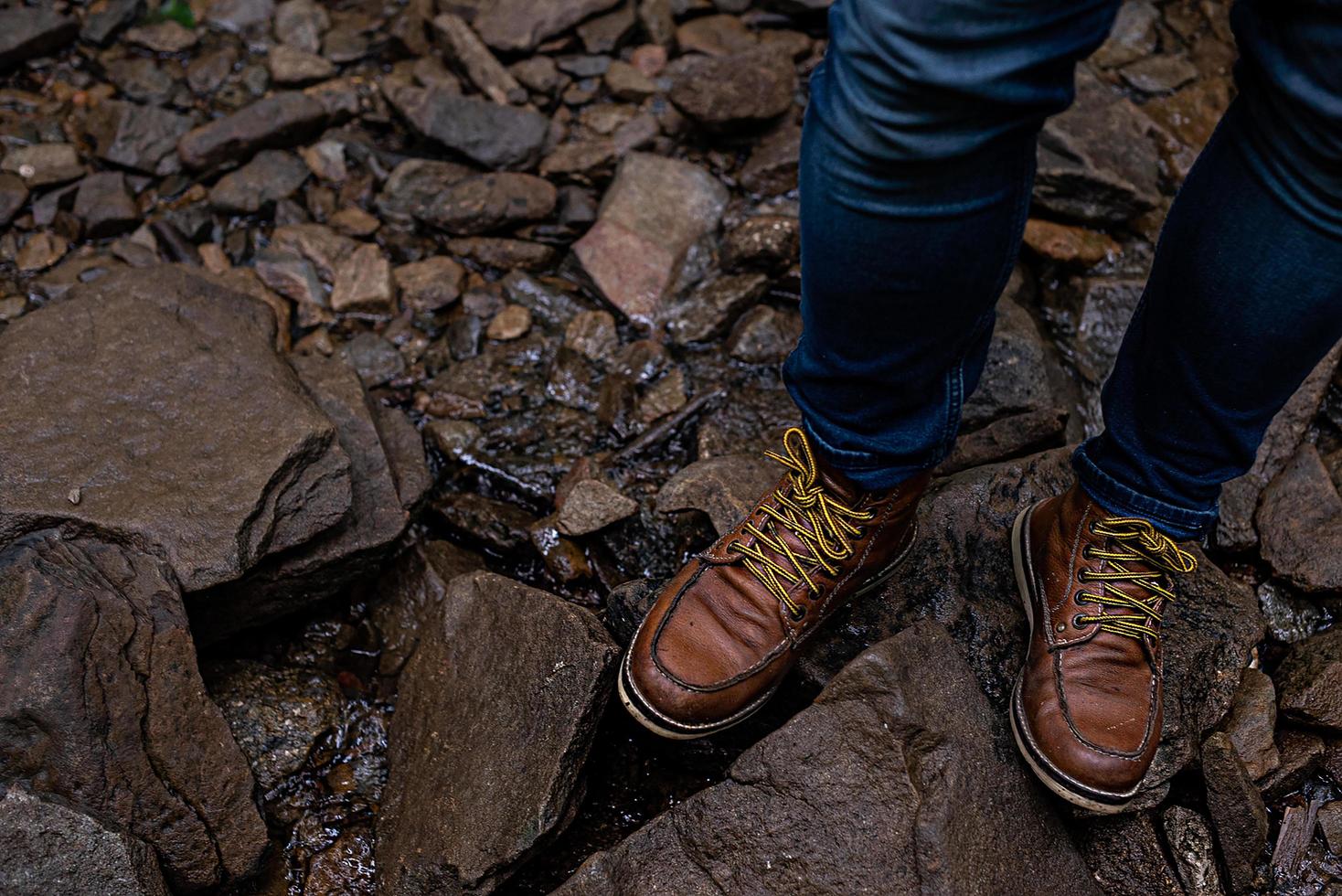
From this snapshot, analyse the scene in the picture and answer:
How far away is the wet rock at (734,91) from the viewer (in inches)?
A: 125

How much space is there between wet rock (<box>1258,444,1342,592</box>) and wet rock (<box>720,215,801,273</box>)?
1.30 m

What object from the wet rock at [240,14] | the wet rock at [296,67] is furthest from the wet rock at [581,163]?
the wet rock at [240,14]

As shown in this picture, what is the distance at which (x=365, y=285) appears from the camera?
9.53ft

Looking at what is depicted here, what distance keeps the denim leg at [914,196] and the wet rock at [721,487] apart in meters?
0.57

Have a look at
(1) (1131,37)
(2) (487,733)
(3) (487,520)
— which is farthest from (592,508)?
(1) (1131,37)

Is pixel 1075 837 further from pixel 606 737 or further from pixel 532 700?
pixel 532 700

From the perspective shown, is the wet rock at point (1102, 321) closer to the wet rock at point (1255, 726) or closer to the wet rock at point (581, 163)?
the wet rock at point (1255, 726)

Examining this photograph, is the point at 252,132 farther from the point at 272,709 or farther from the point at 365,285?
the point at 272,709

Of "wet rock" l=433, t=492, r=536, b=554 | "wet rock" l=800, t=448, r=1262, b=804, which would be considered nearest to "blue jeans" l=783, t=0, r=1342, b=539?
"wet rock" l=800, t=448, r=1262, b=804

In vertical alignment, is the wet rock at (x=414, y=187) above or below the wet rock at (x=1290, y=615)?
above

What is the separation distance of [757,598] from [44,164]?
9.02 ft

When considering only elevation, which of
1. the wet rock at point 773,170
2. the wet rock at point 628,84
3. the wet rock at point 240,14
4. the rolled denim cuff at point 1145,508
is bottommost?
the wet rock at point 773,170

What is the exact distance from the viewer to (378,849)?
1889mm

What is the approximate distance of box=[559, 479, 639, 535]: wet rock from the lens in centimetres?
229
